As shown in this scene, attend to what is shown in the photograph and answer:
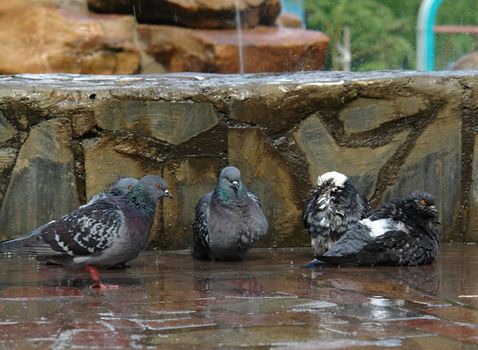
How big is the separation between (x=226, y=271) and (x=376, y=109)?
5.90 feet

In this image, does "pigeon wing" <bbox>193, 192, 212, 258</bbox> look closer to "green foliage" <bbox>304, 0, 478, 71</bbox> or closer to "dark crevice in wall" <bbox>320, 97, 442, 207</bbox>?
"dark crevice in wall" <bbox>320, 97, 442, 207</bbox>

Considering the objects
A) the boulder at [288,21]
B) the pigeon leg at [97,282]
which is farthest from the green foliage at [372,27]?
the pigeon leg at [97,282]

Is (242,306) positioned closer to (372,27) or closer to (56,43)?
(56,43)

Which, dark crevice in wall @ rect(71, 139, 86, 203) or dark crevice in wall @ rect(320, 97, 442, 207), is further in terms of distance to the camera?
dark crevice in wall @ rect(320, 97, 442, 207)

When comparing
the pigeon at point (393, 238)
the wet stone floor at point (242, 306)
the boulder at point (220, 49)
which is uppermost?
the boulder at point (220, 49)

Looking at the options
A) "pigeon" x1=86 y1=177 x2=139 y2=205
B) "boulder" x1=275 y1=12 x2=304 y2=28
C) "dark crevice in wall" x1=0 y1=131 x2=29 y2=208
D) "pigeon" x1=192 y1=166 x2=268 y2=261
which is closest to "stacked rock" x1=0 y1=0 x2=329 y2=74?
"boulder" x1=275 y1=12 x2=304 y2=28

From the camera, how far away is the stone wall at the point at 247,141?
21.7 ft

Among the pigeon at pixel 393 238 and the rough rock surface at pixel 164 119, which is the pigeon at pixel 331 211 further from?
the rough rock surface at pixel 164 119

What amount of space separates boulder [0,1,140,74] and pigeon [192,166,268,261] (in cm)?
450

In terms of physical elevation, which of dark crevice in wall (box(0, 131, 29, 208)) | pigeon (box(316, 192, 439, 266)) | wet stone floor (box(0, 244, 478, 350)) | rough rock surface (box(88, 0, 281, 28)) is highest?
rough rock surface (box(88, 0, 281, 28))

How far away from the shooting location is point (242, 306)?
443 centimetres

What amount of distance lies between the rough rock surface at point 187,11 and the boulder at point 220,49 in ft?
0.34

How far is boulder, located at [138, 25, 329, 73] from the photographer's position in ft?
35.5

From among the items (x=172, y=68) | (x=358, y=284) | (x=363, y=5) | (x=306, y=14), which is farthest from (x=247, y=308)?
(x=363, y=5)
